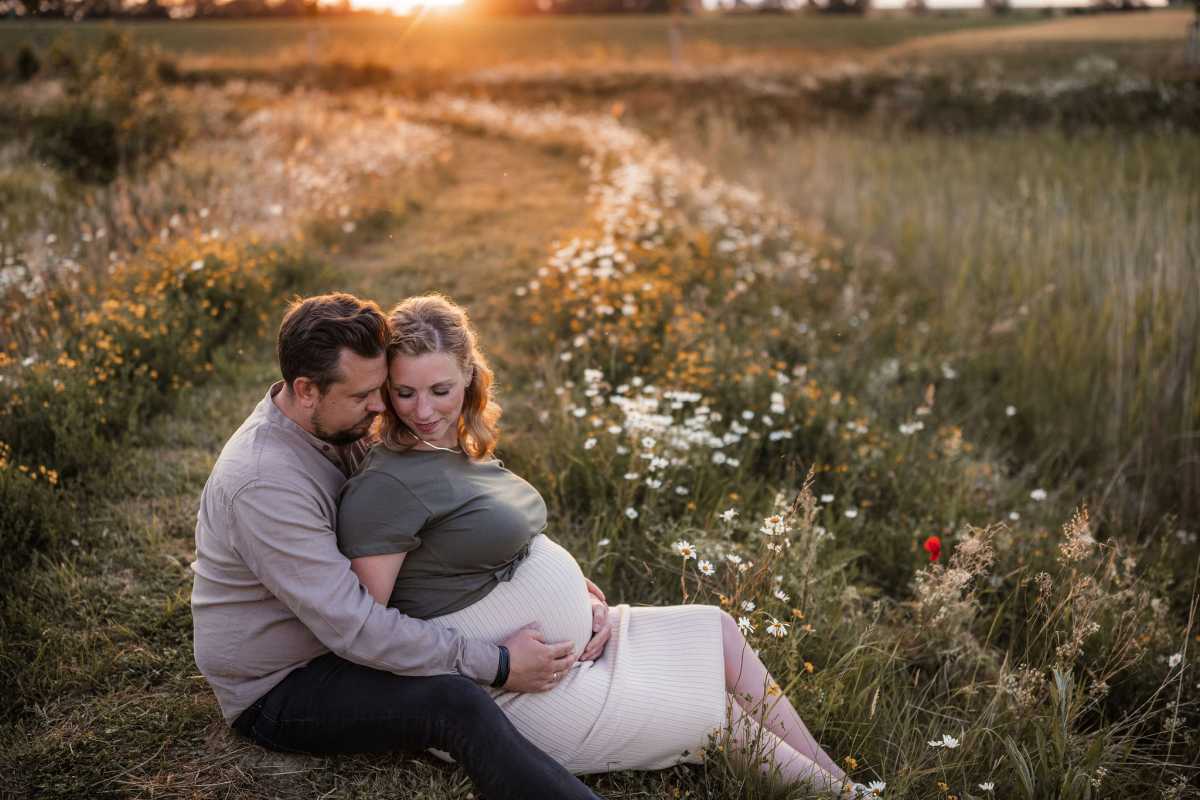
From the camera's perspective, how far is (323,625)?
2525 mm

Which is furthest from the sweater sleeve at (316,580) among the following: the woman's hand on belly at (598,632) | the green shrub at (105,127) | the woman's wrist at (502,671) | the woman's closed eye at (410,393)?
the green shrub at (105,127)

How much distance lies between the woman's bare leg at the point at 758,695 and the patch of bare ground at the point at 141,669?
38.9 inches

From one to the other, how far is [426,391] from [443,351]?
15 cm

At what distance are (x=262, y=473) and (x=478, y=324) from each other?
438 centimetres

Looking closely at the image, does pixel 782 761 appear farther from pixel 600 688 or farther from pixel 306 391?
pixel 306 391

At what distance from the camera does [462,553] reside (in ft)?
9.00

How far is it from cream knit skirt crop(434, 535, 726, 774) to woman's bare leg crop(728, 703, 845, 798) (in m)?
0.10

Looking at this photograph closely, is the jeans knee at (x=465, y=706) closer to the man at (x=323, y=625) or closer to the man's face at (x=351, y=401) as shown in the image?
the man at (x=323, y=625)

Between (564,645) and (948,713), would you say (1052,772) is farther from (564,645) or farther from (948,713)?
(564,645)

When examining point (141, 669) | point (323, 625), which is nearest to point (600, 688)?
point (323, 625)

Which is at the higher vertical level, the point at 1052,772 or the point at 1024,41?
the point at 1024,41

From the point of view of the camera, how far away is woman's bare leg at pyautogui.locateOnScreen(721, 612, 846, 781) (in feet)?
9.62

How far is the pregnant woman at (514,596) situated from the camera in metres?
2.70

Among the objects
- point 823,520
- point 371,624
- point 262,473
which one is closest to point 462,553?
point 371,624
